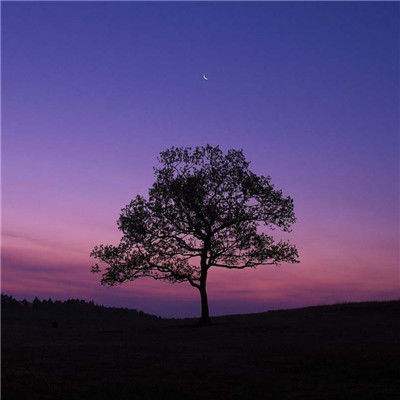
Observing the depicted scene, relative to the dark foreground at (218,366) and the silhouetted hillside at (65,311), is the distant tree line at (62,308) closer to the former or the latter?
the silhouetted hillside at (65,311)

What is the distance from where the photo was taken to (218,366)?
21.2 metres

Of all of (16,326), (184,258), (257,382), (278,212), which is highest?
(278,212)

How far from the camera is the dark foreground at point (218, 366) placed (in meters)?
15.5

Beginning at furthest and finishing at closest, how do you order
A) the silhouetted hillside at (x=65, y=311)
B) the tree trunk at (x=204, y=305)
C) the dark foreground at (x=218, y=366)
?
the silhouetted hillside at (x=65, y=311) → the tree trunk at (x=204, y=305) → the dark foreground at (x=218, y=366)

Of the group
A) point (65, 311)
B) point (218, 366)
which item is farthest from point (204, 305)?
point (218, 366)

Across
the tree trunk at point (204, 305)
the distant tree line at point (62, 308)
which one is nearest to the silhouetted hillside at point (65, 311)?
the distant tree line at point (62, 308)

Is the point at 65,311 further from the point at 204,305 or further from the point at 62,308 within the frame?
the point at 204,305

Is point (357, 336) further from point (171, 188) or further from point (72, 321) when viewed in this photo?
point (72, 321)

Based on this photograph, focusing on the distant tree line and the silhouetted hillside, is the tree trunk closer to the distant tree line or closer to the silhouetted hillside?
the silhouetted hillside

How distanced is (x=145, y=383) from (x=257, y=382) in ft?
10.7

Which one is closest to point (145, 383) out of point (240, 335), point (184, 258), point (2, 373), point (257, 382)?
point (257, 382)

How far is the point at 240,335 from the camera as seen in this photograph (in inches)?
1483

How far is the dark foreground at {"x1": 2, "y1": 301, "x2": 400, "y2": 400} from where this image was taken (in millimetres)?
15547

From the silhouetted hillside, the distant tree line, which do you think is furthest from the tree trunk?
the distant tree line
